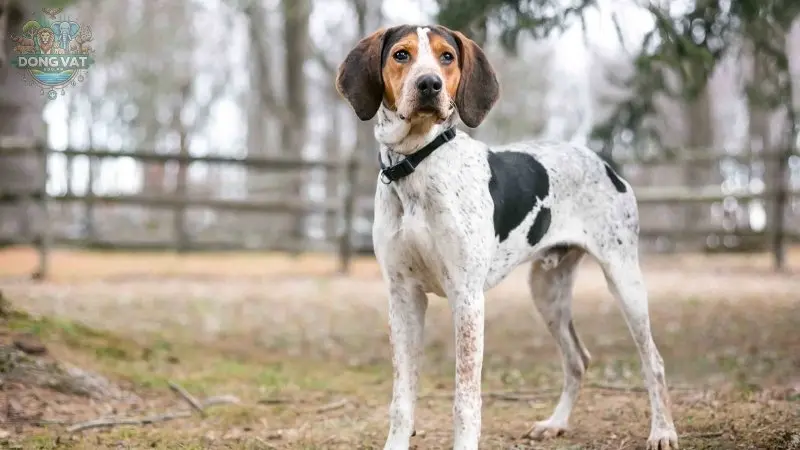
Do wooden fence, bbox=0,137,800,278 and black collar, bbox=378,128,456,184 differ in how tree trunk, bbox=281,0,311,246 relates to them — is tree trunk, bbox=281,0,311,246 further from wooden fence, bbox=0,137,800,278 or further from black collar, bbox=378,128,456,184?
black collar, bbox=378,128,456,184

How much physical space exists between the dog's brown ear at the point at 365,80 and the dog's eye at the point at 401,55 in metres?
0.12

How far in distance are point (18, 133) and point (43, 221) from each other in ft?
16.2

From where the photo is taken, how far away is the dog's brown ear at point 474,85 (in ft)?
12.4

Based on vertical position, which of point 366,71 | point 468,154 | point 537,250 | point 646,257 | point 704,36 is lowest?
point 646,257

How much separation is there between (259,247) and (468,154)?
461 inches

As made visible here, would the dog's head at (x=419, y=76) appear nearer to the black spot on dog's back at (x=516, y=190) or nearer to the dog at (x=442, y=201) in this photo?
the dog at (x=442, y=201)

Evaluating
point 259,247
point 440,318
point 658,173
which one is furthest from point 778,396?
point 658,173

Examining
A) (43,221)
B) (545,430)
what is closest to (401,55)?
(545,430)

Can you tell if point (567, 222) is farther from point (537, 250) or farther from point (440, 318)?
point (440, 318)

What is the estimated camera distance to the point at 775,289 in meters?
11.5

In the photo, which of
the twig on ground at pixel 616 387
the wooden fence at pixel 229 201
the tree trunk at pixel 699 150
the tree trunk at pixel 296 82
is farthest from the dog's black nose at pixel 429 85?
the tree trunk at pixel 296 82

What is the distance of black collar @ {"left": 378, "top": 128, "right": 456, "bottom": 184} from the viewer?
372cm

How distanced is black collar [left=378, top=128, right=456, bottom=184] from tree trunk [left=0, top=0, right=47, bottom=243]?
1053 cm

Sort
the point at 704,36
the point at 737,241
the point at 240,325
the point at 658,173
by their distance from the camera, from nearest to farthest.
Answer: the point at 704,36 → the point at 240,325 → the point at 737,241 → the point at 658,173
